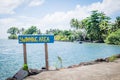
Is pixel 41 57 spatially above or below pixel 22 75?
below

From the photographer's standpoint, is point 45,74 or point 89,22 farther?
point 89,22

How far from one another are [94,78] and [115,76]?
0.79m

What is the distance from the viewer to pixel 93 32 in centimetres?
8044

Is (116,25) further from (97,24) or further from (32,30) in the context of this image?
(32,30)

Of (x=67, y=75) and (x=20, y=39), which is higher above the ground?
(x=20, y=39)

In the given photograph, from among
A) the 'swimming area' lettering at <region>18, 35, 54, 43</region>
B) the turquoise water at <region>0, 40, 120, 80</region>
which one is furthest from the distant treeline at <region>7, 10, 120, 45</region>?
the 'swimming area' lettering at <region>18, 35, 54, 43</region>

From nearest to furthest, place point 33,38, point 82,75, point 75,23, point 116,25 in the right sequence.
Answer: point 82,75 → point 33,38 → point 116,25 → point 75,23

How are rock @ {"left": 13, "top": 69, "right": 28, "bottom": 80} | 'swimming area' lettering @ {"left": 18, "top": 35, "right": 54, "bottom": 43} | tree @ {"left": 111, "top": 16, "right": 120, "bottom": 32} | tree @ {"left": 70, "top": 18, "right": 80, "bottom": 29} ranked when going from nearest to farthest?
rock @ {"left": 13, "top": 69, "right": 28, "bottom": 80} < 'swimming area' lettering @ {"left": 18, "top": 35, "right": 54, "bottom": 43} < tree @ {"left": 111, "top": 16, "right": 120, "bottom": 32} < tree @ {"left": 70, "top": 18, "right": 80, "bottom": 29}

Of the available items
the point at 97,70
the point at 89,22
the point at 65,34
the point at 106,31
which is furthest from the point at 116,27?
the point at 97,70

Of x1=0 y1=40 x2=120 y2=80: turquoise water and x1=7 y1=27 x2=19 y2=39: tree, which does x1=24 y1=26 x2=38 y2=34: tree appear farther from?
x1=0 y1=40 x2=120 y2=80: turquoise water

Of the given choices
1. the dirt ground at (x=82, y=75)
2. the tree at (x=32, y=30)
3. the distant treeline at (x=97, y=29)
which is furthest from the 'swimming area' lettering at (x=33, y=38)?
the tree at (x=32, y=30)

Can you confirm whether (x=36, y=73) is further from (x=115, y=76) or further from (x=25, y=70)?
(x=115, y=76)

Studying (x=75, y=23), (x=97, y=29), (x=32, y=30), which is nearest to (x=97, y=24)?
(x=97, y=29)

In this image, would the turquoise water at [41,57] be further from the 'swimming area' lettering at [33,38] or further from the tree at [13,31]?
the tree at [13,31]
